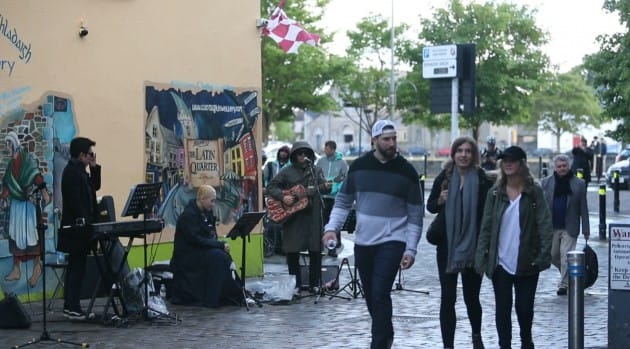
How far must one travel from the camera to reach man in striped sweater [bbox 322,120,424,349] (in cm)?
862

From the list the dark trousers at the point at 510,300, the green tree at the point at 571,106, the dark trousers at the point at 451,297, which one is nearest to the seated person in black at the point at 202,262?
the dark trousers at the point at 451,297

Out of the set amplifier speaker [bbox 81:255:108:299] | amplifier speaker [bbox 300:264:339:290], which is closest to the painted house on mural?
amplifier speaker [bbox 81:255:108:299]

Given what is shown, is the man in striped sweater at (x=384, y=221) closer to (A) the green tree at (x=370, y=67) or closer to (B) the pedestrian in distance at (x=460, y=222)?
(B) the pedestrian in distance at (x=460, y=222)

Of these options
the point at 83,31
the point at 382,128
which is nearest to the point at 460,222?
the point at 382,128

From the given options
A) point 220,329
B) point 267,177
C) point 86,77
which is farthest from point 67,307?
point 267,177

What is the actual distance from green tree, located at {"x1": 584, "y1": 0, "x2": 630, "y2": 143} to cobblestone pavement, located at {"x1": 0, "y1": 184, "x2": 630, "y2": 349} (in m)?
11.6

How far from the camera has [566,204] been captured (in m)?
13.3

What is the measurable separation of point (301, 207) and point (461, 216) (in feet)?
14.9

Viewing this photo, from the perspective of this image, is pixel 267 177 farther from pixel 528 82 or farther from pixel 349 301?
pixel 528 82

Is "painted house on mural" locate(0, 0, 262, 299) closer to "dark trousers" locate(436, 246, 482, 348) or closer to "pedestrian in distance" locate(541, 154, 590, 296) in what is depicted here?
"pedestrian in distance" locate(541, 154, 590, 296)

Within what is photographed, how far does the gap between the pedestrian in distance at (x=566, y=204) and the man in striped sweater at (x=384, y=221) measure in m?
4.84

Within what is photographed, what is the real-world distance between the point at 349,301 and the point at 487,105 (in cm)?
3546

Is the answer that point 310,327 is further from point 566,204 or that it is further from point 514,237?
point 566,204

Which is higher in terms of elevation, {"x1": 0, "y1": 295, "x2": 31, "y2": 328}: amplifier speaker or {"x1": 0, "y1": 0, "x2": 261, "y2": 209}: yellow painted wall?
{"x1": 0, "y1": 0, "x2": 261, "y2": 209}: yellow painted wall
